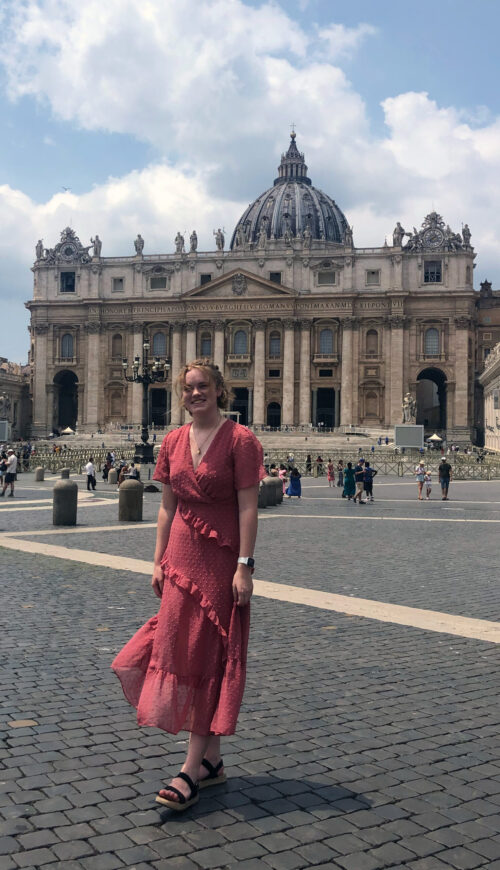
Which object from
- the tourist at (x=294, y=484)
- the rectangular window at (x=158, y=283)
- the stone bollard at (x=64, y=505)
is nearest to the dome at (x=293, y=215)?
the rectangular window at (x=158, y=283)

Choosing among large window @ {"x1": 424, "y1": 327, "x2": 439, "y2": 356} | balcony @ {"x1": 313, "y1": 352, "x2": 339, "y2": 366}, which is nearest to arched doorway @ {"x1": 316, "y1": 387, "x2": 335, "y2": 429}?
balcony @ {"x1": 313, "y1": 352, "x2": 339, "y2": 366}

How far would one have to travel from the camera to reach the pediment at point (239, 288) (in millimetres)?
78125

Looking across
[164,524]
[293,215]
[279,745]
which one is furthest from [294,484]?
[293,215]

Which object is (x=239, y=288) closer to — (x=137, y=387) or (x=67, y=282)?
(x=137, y=387)

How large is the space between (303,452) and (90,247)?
1556 inches

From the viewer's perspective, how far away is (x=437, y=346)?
3063 inches

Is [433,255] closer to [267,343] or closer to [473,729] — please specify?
[267,343]

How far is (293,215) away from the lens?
10819 cm

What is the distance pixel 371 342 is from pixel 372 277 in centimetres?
623

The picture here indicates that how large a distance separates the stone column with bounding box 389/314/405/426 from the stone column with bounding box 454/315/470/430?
5.09 metres

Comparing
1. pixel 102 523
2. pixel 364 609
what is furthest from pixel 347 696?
pixel 102 523

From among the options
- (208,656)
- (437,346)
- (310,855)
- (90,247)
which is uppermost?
(90,247)

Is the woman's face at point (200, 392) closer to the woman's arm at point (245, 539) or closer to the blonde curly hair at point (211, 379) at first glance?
the blonde curly hair at point (211, 379)

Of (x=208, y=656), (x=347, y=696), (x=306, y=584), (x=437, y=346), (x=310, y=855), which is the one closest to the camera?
(x=310, y=855)
